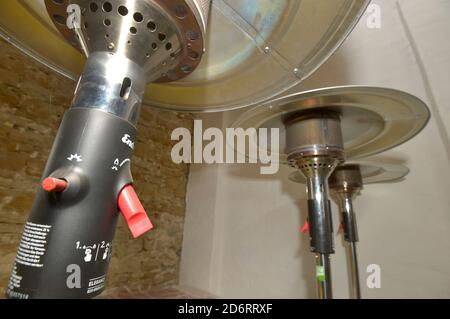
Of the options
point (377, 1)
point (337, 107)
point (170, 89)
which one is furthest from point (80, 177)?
point (377, 1)

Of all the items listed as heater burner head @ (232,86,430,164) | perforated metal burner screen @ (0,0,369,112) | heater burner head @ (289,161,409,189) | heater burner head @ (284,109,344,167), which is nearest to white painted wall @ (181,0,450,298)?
heater burner head @ (289,161,409,189)

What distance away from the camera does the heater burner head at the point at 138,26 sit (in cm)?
24

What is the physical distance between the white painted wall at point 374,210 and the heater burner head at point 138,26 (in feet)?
1.94

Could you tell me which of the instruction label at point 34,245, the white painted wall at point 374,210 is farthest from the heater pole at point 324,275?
the instruction label at point 34,245

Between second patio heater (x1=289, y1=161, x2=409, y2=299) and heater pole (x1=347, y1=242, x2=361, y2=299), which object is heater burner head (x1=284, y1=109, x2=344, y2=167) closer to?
second patio heater (x1=289, y1=161, x2=409, y2=299)

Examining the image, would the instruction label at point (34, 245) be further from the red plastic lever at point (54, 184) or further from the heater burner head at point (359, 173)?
the heater burner head at point (359, 173)

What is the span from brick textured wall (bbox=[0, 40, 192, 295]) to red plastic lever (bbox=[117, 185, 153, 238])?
63cm

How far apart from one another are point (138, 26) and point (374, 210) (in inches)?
25.8

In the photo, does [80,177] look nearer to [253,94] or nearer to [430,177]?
[253,94]

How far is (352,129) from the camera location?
1.56 feet

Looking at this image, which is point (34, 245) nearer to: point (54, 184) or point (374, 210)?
point (54, 184)

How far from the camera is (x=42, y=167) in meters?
0.72

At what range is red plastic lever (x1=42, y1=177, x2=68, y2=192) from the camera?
20 centimetres

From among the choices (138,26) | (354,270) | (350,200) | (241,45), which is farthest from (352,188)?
(138,26)
